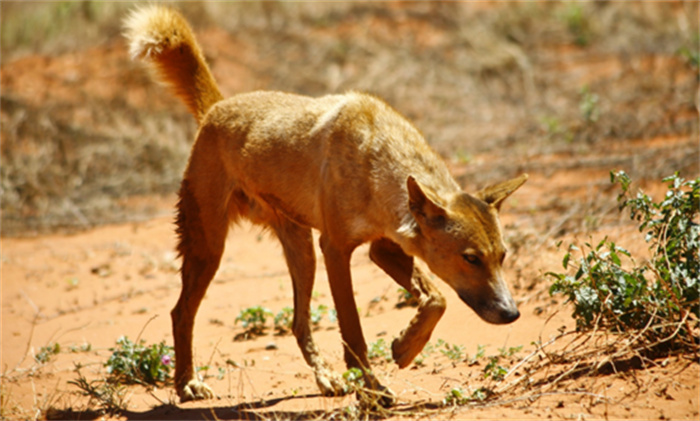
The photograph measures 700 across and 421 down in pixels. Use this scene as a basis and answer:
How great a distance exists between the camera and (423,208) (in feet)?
15.5

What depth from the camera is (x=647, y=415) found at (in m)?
4.10

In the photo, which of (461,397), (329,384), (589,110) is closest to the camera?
(461,397)

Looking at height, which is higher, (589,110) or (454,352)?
(589,110)

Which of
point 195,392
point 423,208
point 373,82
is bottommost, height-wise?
point 195,392

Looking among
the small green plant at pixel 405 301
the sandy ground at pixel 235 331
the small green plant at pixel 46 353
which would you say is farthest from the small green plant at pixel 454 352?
the small green plant at pixel 46 353

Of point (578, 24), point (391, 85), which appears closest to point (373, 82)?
point (391, 85)

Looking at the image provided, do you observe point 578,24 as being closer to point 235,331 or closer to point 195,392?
point 235,331

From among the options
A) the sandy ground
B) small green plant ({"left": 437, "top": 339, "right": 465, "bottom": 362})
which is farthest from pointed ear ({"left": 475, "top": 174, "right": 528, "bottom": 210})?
small green plant ({"left": 437, "top": 339, "right": 465, "bottom": 362})

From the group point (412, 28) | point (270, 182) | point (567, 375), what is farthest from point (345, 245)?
point (412, 28)

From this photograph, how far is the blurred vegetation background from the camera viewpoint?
1172 centimetres

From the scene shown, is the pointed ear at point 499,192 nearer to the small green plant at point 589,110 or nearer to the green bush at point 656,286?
the green bush at point 656,286

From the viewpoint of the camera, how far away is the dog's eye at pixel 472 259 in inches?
180

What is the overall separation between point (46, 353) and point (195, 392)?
1.63 m

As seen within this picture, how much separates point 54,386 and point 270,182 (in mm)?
2321
